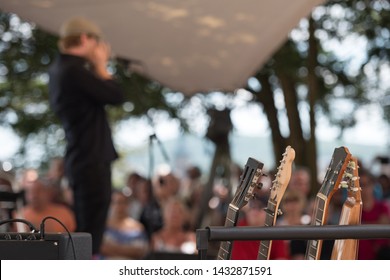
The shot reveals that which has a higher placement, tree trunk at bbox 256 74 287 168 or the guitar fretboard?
tree trunk at bbox 256 74 287 168

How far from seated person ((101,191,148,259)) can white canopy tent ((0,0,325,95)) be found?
1.17 metres

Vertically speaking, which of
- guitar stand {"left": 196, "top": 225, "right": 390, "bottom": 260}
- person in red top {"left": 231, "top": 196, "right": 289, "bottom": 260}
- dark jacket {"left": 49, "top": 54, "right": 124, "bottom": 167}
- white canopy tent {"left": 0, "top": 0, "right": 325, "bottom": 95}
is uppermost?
white canopy tent {"left": 0, "top": 0, "right": 325, "bottom": 95}

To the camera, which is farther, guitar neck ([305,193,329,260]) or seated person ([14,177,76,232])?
seated person ([14,177,76,232])

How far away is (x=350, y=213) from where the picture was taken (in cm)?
291

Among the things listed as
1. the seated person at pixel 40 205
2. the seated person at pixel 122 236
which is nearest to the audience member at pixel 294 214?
the seated person at pixel 122 236

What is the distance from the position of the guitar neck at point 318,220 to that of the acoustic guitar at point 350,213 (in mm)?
59

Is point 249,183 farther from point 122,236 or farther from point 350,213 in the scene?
point 122,236

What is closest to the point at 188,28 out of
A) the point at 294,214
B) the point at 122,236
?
the point at 294,214

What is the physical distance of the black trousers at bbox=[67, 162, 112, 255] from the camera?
18.0ft

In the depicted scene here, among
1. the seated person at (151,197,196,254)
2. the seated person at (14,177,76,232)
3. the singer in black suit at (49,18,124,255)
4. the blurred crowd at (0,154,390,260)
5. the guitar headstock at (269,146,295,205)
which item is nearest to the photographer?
the guitar headstock at (269,146,295,205)

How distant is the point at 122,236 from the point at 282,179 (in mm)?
5101

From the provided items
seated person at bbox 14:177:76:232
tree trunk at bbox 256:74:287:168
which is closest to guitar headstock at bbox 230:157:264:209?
seated person at bbox 14:177:76:232

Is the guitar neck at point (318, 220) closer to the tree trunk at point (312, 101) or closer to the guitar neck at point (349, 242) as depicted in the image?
the guitar neck at point (349, 242)

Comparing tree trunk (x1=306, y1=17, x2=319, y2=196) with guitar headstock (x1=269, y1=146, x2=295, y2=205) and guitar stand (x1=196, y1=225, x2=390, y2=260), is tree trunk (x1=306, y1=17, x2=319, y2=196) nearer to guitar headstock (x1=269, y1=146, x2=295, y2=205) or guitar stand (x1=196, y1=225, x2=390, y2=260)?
guitar headstock (x1=269, y1=146, x2=295, y2=205)
